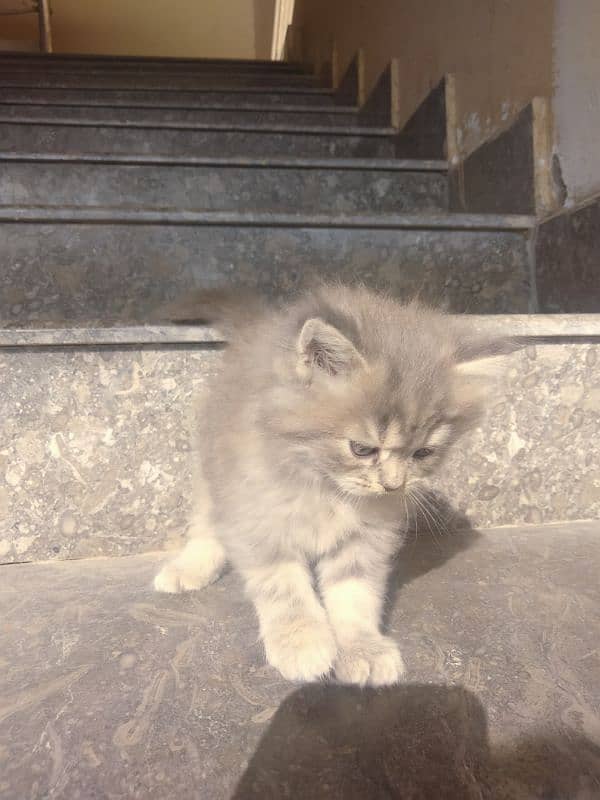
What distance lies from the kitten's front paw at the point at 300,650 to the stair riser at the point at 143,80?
102 inches

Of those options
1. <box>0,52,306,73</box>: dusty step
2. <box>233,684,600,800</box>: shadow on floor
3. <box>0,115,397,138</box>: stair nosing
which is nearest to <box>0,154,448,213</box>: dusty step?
<box>0,115,397,138</box>: stair nosing

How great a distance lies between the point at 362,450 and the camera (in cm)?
82

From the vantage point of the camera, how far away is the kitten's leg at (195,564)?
39.6 inches

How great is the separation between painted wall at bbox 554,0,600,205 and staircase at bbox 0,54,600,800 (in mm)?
165

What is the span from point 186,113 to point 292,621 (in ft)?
7.16

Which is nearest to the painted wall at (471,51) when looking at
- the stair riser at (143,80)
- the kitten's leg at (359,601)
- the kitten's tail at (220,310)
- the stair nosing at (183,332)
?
the stair riser at (143,80)

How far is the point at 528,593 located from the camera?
0.97m

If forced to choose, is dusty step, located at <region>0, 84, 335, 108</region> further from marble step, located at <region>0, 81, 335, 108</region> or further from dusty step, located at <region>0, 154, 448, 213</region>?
dusty step, located at <region>0, 154, 448, 213</region>

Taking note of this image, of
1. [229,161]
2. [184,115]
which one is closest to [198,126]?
[184,115]

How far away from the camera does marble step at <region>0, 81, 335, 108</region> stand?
235cm

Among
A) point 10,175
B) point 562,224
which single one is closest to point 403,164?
point 562,224

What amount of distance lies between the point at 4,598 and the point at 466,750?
2.47 ft

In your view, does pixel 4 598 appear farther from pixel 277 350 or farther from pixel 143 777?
pixel 277 350

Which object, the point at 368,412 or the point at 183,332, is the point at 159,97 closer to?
the point at 183,332
